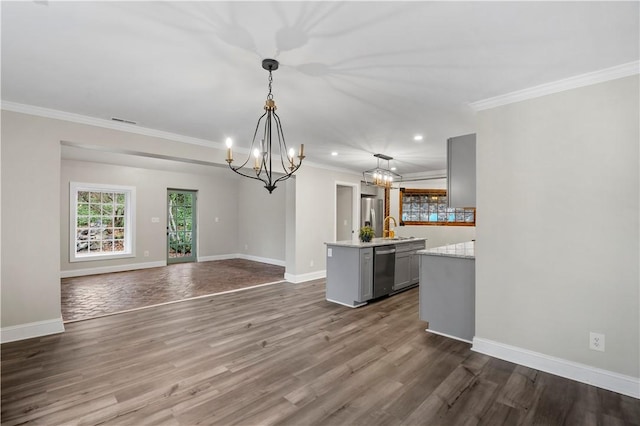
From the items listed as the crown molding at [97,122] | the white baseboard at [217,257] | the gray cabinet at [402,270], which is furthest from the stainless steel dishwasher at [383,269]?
the white baseboard at [217,257]

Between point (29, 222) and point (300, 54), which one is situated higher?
point (300, 54)

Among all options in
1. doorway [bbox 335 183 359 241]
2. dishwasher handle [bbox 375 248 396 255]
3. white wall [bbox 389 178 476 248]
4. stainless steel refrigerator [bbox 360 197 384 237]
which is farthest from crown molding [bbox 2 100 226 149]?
white wall [bbox 389 178 476 248]

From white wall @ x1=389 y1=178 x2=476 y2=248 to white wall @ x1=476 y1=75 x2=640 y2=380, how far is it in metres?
4.87

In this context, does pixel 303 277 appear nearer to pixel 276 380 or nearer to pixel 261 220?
pixel 261 220

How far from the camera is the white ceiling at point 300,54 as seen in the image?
1747 mm

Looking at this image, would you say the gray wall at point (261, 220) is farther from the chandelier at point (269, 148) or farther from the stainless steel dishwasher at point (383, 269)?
the stainless steel dishwasher at point (383, 269)

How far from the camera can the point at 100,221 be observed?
7.31 meters

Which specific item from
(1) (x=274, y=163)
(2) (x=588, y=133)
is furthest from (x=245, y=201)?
(2) (x=588, y=133)

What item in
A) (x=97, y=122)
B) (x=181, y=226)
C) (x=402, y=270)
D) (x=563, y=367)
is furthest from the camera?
(x=181, y=226)

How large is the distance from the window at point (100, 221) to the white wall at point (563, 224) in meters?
7.71

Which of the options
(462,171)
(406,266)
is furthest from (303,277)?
(462,171)

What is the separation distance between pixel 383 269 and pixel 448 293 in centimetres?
151

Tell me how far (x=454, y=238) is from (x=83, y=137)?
303 inches

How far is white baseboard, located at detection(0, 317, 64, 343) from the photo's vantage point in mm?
3203
